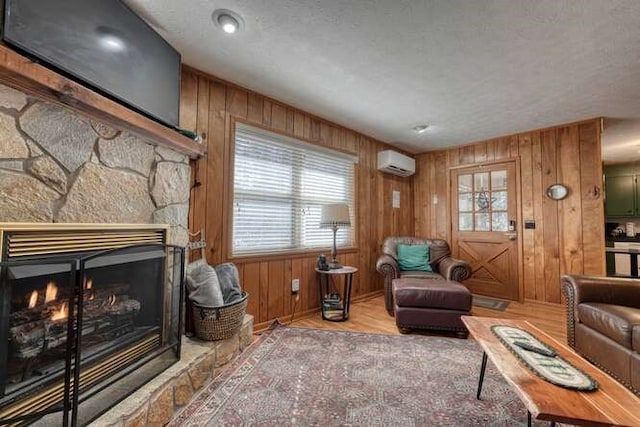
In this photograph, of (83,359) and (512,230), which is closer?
(83,359)

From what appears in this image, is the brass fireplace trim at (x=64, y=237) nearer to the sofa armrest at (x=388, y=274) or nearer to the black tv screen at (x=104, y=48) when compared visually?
the black tv screen at (x=104, y=48)

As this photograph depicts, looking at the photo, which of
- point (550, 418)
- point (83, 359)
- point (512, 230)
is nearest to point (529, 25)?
point (550, 418)

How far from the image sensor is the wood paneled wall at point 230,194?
88.6 inches

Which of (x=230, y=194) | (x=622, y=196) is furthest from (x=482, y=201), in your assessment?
(x=230, y=194)

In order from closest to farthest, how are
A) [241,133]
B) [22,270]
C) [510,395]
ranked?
[22,270] < [510,395] < [241,133]

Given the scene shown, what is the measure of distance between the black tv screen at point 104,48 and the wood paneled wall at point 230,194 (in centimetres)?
36

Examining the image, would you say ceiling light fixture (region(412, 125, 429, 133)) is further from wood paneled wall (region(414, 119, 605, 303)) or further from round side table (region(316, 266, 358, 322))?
round side table (region(316, 266, 358, 322))

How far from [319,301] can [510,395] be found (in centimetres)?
192

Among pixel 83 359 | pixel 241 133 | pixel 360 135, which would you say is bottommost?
pixel 83 359

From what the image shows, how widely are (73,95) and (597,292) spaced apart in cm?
347

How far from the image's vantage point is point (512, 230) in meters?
3.76

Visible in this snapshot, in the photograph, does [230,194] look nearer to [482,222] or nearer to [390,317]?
[390,317]

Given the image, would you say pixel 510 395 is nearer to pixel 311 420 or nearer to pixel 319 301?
pixel 311 420

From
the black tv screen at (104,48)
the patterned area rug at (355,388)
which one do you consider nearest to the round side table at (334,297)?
the patterned area rug at (355,388)
